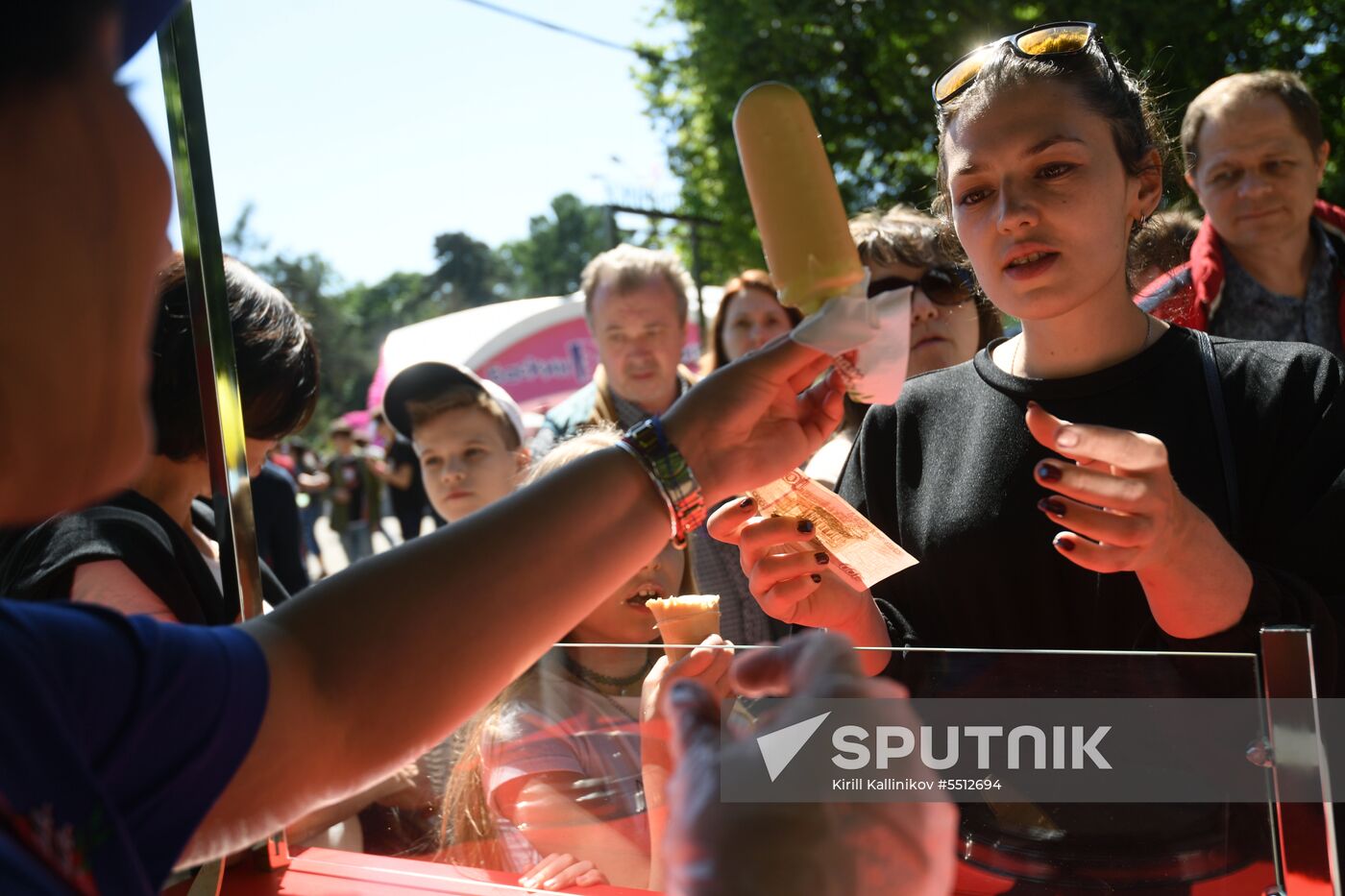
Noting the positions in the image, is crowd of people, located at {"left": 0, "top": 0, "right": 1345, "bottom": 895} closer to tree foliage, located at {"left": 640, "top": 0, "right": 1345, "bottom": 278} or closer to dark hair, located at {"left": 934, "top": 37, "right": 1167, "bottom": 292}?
dark hair, located at {"left": 934, "top": 37, "right": 1167, "bottom": 292}

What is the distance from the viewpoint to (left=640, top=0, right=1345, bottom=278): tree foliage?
408 inches

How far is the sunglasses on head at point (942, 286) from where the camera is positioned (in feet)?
8.89

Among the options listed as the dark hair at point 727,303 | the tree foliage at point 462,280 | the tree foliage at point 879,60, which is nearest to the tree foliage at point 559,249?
the tree foliage at point 462,280

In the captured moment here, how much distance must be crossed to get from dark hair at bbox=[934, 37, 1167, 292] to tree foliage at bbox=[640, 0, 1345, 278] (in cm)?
881

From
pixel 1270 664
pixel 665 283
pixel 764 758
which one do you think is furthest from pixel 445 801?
pixel 665 283

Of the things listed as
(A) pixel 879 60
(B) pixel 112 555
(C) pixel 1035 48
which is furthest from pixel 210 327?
(A) pixel 879 60

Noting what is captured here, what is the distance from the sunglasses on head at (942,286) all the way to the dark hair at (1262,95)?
68 cm

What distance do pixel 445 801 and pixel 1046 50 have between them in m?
1.35

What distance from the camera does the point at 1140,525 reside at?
1115 mm

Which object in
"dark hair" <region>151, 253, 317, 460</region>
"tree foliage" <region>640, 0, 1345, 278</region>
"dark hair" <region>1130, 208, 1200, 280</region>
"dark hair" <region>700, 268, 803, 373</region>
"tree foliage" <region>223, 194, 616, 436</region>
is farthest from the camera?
"tree foliage" <region>223, 194, 616, 436</region>

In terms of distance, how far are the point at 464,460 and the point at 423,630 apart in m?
2.46

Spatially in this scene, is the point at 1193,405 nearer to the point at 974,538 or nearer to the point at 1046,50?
the point at 974,538

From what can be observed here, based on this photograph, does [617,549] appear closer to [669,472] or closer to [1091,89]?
[669,472]

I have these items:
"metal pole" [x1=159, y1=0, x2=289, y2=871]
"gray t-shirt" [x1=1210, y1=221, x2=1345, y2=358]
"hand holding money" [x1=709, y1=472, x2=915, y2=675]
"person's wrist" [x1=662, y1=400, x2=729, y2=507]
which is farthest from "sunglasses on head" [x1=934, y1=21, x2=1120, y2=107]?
"gray t-shirt" [x1=1210, y1=221, x2=1345, y2=358]
